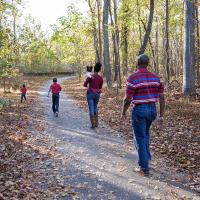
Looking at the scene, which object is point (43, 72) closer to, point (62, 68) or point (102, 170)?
point (62, 68)

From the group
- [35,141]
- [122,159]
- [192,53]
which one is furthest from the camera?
[192,53]

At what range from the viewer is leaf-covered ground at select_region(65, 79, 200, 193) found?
294 inches

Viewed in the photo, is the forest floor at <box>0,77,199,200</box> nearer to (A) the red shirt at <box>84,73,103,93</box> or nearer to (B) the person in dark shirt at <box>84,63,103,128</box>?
(B) the person in dark shirt at <box>84,63,103,128</box>

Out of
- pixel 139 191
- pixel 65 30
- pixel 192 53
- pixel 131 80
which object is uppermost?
pixel 65 30

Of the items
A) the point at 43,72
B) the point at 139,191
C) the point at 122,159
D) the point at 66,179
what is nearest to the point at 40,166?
the point at 66,179

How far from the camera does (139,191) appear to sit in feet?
20.7

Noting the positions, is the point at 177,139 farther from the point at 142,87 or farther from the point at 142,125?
the point at 142,87

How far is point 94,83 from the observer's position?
1203 cm

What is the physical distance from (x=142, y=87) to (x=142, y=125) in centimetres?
79

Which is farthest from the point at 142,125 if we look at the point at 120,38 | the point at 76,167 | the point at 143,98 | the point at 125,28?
the point at 120,38

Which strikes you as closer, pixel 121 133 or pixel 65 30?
pixel 121 133

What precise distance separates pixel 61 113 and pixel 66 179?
1039 centimetres

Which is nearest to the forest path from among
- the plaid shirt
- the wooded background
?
the plaid shirt

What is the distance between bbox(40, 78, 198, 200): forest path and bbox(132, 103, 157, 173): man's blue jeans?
0.39 metres
